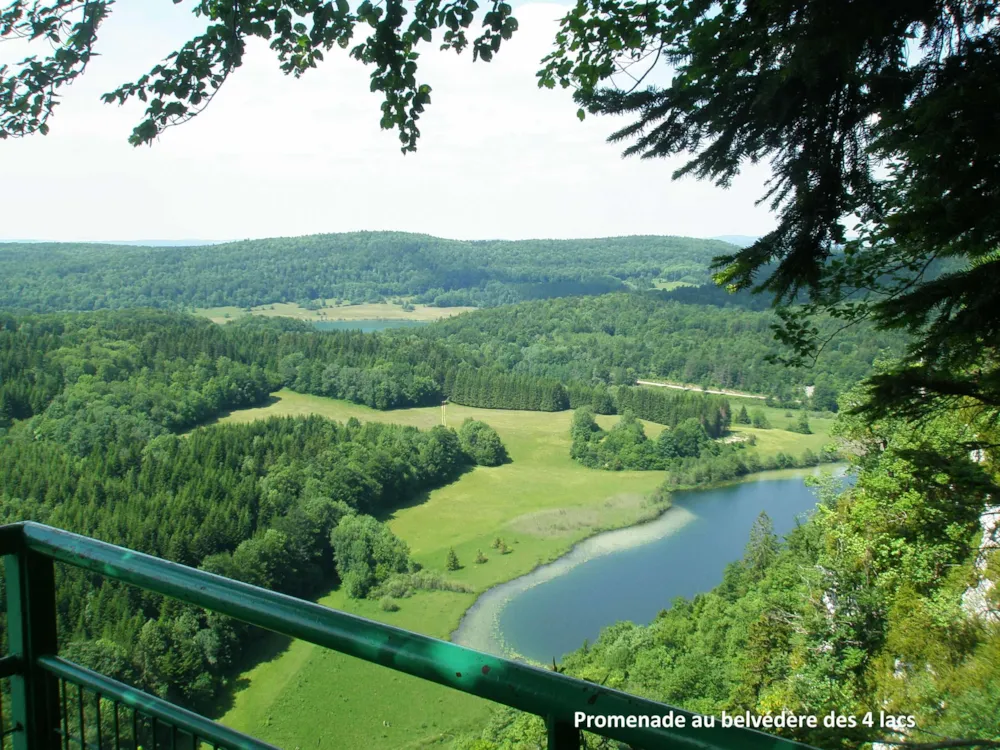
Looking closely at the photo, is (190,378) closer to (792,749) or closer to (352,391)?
(352,391)

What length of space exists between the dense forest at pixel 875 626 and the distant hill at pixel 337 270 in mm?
52615

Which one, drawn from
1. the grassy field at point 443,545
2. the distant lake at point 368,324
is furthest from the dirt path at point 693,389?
the distant lake at point 368,324

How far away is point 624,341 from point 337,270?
148 feet

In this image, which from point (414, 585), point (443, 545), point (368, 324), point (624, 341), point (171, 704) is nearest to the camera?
point (171, 704)

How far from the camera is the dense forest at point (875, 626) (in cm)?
414

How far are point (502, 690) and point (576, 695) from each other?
9 cm

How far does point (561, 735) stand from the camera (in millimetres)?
886

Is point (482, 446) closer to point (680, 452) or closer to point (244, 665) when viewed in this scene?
point (680, 452)

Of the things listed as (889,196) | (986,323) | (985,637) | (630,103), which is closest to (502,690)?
(986,323)

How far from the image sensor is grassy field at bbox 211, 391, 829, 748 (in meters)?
12.8

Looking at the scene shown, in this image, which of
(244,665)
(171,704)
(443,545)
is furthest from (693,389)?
(171,704)

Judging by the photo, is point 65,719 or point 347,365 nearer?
point 65,719

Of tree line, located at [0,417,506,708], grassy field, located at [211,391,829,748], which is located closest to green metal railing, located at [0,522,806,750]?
grassy field, located at [211,391,829,748]

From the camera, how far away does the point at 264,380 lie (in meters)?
50.2
